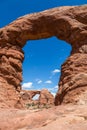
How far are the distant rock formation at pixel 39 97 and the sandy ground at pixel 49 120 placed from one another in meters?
35.4

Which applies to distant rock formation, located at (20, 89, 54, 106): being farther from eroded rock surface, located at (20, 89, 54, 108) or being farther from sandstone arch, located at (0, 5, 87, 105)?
sandstone arch, located at (0, 5, 87, 105)

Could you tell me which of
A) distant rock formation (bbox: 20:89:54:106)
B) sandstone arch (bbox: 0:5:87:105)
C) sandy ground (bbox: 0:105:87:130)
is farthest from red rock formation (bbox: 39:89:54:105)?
sandy ground (bbox: 0:105:87:130)

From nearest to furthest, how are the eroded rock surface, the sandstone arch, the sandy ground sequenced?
the sandy ground, the sandstone arch, the eroded rock surface

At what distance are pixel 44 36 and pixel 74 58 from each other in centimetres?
460

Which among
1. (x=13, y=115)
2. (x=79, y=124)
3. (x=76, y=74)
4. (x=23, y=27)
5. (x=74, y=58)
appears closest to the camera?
(x=79, y=124)

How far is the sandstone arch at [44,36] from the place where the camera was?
53.3 ft

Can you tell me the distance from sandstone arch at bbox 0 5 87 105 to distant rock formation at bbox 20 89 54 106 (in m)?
25.1

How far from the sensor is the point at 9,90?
1822 centimetres

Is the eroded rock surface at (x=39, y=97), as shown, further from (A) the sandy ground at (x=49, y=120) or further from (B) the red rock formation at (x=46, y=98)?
(A) the sandy ground at (x=49, y=120)

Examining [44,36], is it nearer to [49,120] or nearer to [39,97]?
[49,120]

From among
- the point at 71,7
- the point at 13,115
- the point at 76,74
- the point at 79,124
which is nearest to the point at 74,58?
the point at 76,74

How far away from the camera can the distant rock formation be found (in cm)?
4624

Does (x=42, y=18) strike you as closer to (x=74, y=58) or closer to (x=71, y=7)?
(x=71, y=7)

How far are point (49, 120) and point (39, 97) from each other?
41.0 meters
